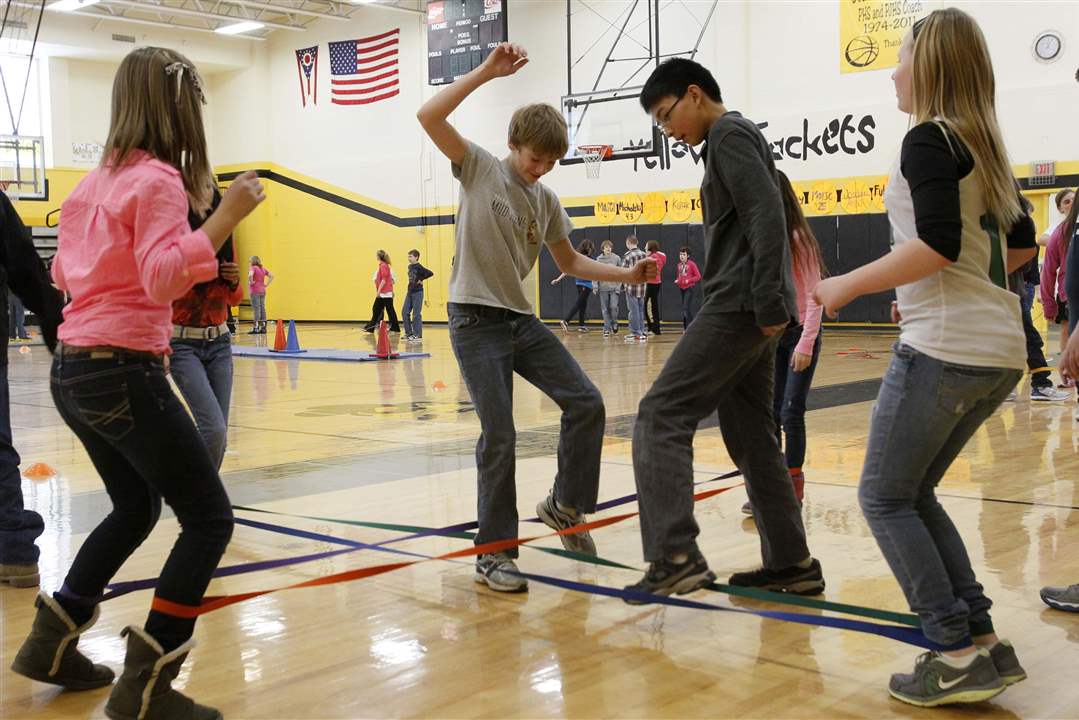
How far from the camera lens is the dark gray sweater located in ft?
11.1

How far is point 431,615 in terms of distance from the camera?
3727mm

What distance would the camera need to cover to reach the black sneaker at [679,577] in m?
3.48

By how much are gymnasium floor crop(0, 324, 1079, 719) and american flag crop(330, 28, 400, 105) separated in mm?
21058

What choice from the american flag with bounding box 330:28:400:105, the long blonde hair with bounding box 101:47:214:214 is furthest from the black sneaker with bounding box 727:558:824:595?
the american flag with bounding box 330:28:400:105

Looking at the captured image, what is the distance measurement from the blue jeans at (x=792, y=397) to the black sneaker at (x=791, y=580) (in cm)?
135

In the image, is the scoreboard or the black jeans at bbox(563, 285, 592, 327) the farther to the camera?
the scoreboard

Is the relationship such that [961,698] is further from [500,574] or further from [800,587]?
[500,574]

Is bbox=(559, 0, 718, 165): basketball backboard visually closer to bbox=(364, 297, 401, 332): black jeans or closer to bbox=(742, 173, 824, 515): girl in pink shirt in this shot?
bbox=(364, 297, 401, 332): black jeans

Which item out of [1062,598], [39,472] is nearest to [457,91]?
[1062,598]

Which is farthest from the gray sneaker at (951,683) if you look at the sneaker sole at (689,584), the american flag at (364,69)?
the american flag at (364,69)

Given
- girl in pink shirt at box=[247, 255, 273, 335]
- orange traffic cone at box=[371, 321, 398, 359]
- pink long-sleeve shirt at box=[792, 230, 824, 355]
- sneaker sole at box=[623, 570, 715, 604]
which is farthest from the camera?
girl in pink shirt at box=[247, 255, 273, 335]

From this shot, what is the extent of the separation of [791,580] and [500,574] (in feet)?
3.41

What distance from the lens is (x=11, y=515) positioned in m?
4.31

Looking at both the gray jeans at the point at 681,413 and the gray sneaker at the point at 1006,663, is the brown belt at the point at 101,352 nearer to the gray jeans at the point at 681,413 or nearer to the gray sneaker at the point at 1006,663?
the gray jeans at the point at 681,413
